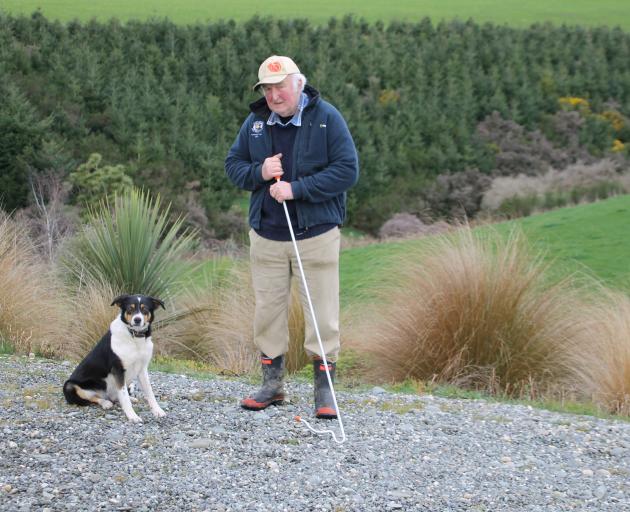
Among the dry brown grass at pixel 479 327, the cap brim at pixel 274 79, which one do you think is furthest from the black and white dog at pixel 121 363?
the dry brown grass at pixel 479 327

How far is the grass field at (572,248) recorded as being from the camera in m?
13.4

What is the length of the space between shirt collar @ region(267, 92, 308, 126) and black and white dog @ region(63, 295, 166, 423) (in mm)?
1398

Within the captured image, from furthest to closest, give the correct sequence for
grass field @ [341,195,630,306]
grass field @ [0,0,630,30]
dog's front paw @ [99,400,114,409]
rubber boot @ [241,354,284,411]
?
grass field @ [0,0,630,30] → grass field @ [341,195,630,306] → rubber boot @ [241,354,284,411] → dog's front paw @ [99,400,114,409]

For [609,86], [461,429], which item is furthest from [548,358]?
[609,86]

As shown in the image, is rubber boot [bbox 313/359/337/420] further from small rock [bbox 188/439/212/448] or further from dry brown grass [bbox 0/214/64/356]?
dry brown grass [bbox 0/214/64/356]

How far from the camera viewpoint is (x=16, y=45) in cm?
3862

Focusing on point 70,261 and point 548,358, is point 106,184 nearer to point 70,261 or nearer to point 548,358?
point 70,261

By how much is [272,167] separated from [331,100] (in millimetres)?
32518

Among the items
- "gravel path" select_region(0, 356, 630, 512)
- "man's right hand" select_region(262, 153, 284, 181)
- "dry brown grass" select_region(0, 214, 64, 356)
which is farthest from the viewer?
"dry brown grass" select_region(0, 214, 64, 356)

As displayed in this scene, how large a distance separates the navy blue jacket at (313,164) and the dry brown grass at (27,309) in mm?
3614

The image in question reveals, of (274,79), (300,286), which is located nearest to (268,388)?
(300,286)

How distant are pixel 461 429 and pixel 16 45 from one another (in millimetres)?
35320

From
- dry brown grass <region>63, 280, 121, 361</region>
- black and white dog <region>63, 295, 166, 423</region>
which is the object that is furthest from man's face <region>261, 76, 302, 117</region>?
dry brown grass <region>63, 280, 121, 361</region>

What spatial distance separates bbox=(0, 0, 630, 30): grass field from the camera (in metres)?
49.3
